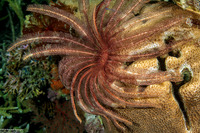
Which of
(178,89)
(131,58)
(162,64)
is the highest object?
(131,58)

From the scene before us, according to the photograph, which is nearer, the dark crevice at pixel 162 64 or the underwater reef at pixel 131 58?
the underwater reef at pixel 131 58

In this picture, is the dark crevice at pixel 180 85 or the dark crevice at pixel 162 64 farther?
the dark crevice at pixel 162 64

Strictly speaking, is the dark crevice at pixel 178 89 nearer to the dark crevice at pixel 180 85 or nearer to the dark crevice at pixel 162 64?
the dark crevice at pixel 180 85

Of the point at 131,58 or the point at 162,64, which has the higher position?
the point at 131,58

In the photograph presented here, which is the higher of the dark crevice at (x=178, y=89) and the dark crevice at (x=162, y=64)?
the dark crevice at (x=162, y=64)

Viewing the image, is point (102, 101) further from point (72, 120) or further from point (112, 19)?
point (72, 120)

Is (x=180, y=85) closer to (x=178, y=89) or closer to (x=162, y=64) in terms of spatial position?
(x=178, y=89)

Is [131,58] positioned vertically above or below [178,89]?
above

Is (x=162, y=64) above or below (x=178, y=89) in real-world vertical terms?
above

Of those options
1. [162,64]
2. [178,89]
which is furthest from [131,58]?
[178,89]

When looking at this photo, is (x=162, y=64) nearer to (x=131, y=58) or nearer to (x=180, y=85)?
(x=180, y=85)

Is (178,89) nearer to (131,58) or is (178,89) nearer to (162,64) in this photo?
(162,64)

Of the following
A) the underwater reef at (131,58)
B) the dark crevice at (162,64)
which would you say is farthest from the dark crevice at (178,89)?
the dark crevice at (162,64)

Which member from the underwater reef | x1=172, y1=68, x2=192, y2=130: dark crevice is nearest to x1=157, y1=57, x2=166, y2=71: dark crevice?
the underwater reef
